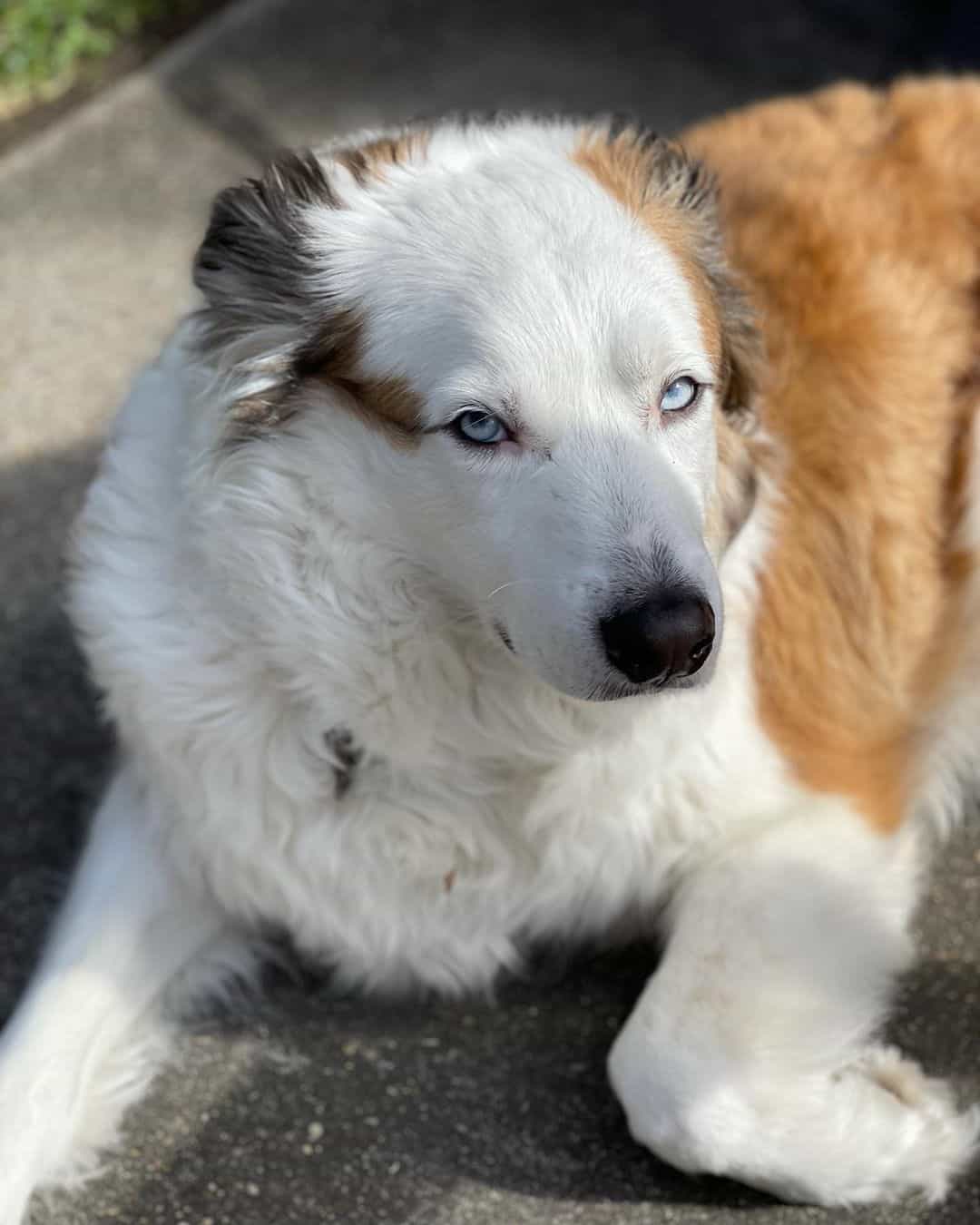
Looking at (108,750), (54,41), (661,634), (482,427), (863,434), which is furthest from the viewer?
(54,41)

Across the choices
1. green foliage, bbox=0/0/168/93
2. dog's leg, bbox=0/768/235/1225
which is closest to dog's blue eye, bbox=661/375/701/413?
dog's leg, bbox=0/768/235/1225

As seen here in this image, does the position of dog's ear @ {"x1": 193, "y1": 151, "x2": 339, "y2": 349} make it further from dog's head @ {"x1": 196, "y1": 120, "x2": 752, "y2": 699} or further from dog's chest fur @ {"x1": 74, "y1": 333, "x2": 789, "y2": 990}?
dog's chest fur @ {"x1": 74, "y1": 333, "x2": 789, "y2": 990}

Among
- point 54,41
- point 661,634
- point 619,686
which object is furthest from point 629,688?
point 54,41

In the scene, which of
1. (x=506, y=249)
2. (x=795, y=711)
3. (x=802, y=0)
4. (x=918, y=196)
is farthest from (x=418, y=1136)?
(x=802, y=0)

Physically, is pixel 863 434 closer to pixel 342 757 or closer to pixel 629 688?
pixel 629 688

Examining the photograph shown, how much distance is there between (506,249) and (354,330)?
0.90 feet

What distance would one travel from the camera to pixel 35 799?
3.01 metres

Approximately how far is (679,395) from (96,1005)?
1.44 meters

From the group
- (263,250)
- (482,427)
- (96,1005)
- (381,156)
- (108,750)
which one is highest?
(381,156)

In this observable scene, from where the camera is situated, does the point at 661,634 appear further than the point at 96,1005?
No

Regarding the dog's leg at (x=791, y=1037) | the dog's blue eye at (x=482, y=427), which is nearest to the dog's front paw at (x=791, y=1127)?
the dog's leg at (x=791, y=1037)

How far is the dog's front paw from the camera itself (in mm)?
2238

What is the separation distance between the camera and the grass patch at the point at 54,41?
4.73 meters

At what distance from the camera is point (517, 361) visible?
2061 millimetres
